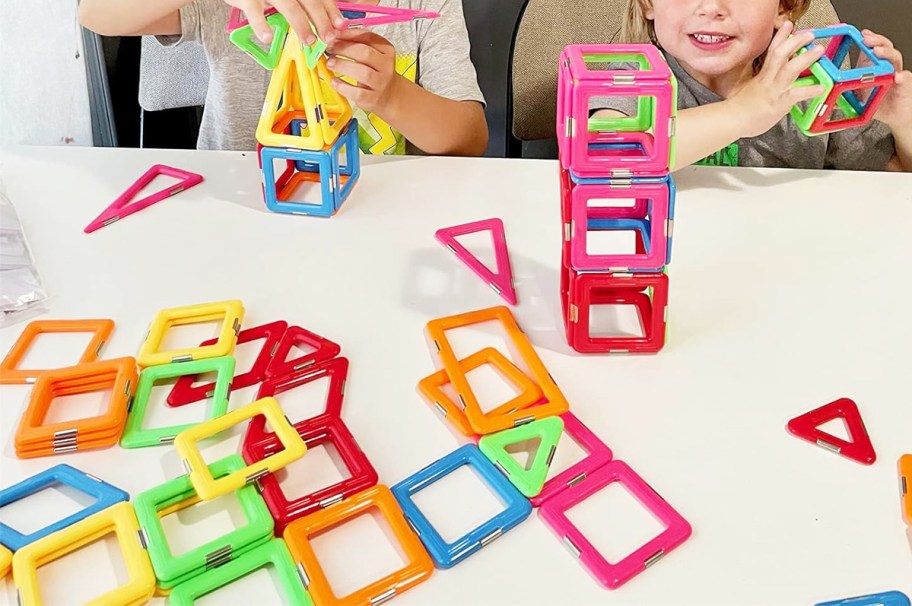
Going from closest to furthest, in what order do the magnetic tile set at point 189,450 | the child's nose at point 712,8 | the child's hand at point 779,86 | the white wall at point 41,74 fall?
the magnetic tile set at point 189,450, the child's hand at point 779,86, the child's nose at point 712,8, the white wall at point 41,74

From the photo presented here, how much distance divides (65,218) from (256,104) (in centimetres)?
39

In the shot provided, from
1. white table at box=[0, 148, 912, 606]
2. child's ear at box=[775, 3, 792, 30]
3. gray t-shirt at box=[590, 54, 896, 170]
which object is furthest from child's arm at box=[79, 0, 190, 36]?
child's ear at box=[775, 3, 792, 30]

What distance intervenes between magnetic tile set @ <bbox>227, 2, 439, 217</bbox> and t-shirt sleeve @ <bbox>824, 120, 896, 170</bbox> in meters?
0.64

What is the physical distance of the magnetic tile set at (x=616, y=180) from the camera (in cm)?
65

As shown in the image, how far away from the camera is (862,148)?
1159mm

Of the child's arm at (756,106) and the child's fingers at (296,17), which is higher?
the child's fingers at (296,17)

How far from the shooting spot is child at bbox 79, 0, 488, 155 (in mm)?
985

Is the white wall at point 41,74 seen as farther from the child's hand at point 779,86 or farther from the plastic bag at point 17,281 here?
the child's hand at point 779,86

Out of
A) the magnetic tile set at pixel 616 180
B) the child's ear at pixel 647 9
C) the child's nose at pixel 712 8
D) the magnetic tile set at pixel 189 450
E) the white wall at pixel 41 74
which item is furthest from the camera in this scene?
the white wall at pixel 41 74

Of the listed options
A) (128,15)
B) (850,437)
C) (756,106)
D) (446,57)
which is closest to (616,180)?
(850,437)

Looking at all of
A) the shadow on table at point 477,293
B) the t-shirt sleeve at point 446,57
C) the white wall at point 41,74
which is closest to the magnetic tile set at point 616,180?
the shadow on table at point 477,293

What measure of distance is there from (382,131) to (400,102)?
0.18m

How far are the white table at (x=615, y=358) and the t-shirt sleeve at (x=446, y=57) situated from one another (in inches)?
8.4

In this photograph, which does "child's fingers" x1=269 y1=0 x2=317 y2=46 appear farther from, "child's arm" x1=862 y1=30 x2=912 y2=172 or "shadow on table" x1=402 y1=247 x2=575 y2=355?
"child's arm" x1=862 y1=30 x2=912 y2=172
